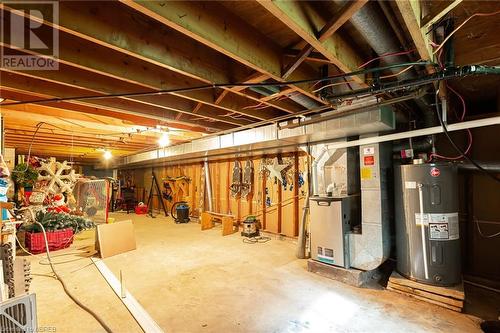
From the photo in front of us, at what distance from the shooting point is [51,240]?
3992mm

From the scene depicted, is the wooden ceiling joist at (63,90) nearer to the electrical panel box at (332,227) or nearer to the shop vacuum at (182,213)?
the electrical panel box at (332,227)

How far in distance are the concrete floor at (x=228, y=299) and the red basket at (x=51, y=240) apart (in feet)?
1.84

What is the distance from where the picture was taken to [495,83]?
8.53 feet

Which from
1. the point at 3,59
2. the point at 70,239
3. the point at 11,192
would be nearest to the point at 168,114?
the point at 3,59

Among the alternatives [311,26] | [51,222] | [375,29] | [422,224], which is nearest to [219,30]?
[311,26]

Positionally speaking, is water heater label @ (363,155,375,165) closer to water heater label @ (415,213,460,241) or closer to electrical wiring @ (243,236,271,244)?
water heater label @ (415,213,460,241)

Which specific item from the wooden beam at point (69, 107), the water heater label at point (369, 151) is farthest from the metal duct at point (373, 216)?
the wooden beam at point (69, 107)

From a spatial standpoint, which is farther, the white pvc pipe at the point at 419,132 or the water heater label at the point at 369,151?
the water heater label at the point at 369,151

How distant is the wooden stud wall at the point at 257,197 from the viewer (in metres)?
4.58

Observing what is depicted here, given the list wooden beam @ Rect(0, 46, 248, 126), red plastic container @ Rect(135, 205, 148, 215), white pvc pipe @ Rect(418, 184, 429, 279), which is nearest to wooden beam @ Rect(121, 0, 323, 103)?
wooden beam @ Rect(0, 46, 248, 126)

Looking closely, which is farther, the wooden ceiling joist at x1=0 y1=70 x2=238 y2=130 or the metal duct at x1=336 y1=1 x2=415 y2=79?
the wooden ceiling joist at x1=0 y1=70 x2=238 y2=130

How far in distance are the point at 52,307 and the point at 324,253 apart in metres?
2.88

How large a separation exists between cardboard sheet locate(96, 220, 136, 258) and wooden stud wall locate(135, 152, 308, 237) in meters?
2.45

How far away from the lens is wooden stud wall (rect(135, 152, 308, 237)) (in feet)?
15.0
